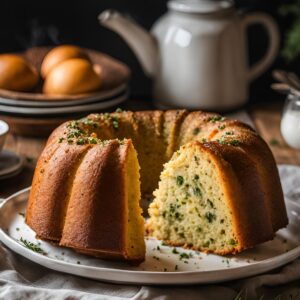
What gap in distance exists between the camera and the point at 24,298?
6.16 feet

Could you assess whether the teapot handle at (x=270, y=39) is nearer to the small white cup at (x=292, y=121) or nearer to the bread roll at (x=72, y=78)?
the small white cup at (x=292, y=121)

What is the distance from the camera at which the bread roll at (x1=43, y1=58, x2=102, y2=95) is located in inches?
134

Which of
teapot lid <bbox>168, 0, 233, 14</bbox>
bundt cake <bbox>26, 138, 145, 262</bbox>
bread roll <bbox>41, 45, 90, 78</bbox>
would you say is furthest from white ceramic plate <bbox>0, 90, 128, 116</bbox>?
bundt cake <bbox>26, 138, 145, 262</bbox>

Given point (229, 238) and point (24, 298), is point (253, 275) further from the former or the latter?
point (24, 298)

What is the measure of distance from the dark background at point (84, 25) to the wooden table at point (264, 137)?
0.94ft

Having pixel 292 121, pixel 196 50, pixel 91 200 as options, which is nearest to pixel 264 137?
pixel 292 121

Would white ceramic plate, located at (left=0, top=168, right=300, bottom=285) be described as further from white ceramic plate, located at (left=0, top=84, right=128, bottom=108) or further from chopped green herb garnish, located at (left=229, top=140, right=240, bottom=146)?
white ceramic plate, located at (left=0, top=84, right=128, bottom=108)

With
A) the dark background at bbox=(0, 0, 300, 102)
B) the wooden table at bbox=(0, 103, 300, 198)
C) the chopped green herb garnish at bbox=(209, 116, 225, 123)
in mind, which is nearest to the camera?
the chopped green herb garnish at bbox=(209, 116, 225, 123)

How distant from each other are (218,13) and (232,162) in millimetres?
1656

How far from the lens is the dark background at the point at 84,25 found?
4098 millimetres

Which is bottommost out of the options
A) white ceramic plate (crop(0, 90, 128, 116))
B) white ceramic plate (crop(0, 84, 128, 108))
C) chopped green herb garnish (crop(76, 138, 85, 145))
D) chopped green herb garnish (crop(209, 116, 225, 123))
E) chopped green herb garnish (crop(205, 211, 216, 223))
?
white ceramic plate (crop(0, 90, 128, 116))

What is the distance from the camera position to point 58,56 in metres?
3.60

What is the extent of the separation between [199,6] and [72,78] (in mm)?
777

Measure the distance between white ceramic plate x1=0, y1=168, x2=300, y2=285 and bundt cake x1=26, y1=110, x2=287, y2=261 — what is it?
0.12 feet
